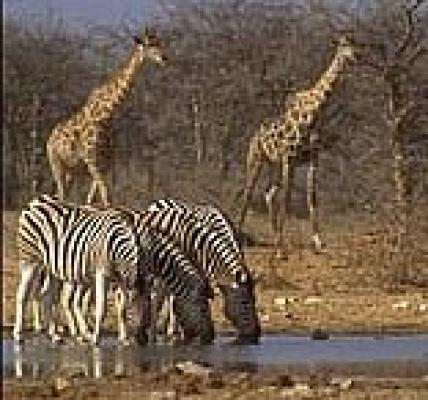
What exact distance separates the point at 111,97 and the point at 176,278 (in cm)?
701

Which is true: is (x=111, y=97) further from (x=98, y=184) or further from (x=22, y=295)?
(x=22, y=295)

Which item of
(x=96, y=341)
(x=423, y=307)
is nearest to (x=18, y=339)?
(x=96, y=341)

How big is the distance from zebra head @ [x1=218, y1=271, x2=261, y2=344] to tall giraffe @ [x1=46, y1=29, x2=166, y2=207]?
6047mm

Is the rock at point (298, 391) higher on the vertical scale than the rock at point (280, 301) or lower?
lower

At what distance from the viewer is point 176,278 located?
1738 cm

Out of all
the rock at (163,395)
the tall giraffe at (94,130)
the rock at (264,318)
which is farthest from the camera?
the tall giraffe at (94,130)

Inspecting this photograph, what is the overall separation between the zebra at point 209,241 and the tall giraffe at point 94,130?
4.88m

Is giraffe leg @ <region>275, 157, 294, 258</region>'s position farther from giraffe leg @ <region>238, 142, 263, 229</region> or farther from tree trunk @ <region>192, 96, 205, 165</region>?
tree trunk @ <region>192, 96, 205, 165</region>

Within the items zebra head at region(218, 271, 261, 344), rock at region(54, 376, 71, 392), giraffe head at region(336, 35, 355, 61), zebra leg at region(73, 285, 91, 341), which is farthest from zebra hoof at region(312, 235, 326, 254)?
rock at region(54, 376, 71, 392)

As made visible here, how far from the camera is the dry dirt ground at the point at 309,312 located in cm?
1184

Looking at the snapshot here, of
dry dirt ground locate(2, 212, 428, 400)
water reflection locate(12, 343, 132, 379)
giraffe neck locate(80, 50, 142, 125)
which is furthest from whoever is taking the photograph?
giraffe neck locate(80, 50, 142, 125)

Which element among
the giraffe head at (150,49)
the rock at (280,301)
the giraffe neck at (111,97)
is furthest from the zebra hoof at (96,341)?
the giraffe head at (150,49)

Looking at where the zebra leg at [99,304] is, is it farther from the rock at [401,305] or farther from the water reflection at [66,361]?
the rock at [401,305]

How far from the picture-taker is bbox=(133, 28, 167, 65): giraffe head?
24.0 m
